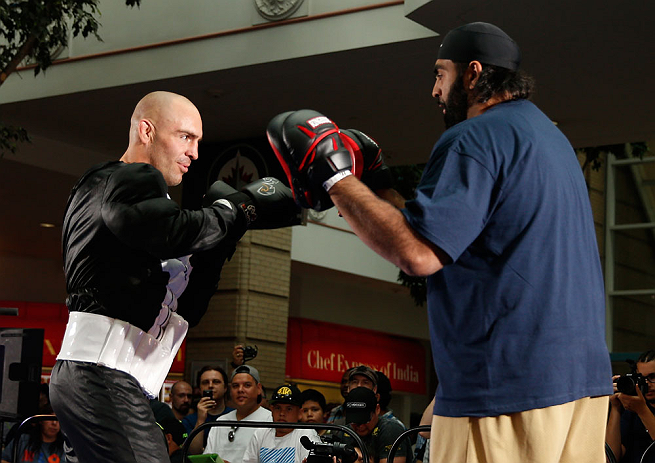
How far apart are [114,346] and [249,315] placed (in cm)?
901

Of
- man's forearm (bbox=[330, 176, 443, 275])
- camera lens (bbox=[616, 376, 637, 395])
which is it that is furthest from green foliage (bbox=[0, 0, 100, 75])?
man's forearm (bbox=[330, 176, 443, 275])

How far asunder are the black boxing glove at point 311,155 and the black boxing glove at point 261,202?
0.60 metres

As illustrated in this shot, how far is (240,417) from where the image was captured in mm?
7414

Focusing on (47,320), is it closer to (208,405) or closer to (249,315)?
(249,315)

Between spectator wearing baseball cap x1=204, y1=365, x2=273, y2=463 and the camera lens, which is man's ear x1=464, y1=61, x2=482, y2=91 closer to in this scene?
the camera lens

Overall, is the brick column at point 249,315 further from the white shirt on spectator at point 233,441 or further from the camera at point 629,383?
the camera at point 629,383

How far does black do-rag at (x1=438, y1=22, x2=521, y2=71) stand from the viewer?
7.84 ft

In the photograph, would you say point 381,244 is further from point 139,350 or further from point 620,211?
point 620,211

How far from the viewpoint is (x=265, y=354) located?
1190 cm

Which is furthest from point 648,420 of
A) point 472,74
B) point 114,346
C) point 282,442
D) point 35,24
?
point 35,24

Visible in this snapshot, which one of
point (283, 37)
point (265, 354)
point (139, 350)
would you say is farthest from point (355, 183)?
point (265, 354)

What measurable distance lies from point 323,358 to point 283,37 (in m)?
10.3

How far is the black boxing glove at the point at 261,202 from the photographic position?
10.1 feet

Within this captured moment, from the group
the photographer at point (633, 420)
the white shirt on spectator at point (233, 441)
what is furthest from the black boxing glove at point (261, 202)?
the white shirt on spectator at point (233, 441)
